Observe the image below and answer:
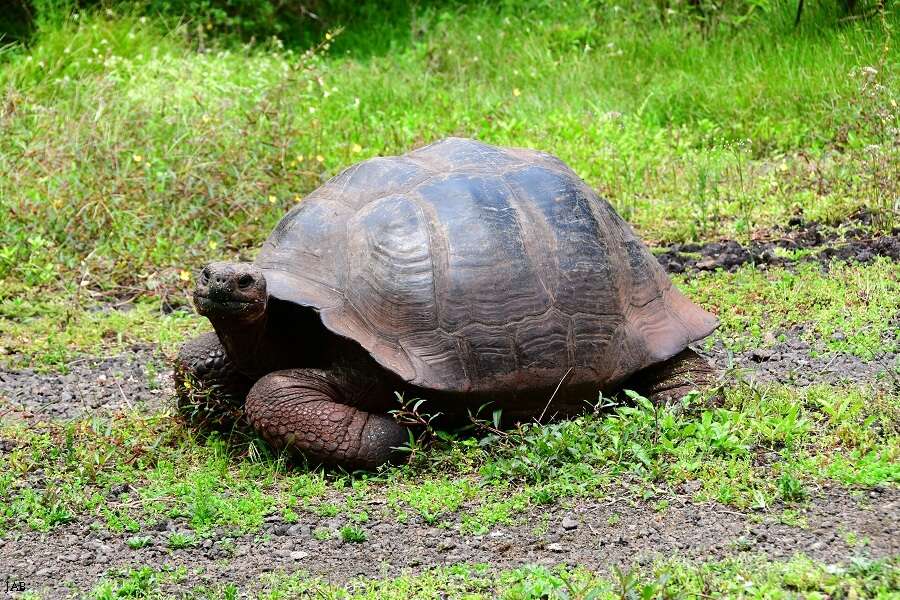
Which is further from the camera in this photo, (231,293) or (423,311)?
(423,311)

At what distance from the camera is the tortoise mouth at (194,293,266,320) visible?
3.51 meters

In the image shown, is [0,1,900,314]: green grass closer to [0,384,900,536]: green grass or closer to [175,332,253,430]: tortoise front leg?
[175,332,253,430]: tortoise front leg

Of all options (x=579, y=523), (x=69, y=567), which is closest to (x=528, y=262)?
(x=579, y=523)

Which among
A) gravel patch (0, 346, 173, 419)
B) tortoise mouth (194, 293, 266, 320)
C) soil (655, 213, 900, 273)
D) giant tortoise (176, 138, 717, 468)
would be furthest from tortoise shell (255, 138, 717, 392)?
soil (655, 213, 900, 273)

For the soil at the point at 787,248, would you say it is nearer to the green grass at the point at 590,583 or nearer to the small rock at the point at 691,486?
the small rock at the point at 691,486

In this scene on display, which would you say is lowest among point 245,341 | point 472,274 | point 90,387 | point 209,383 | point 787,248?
point 787,248

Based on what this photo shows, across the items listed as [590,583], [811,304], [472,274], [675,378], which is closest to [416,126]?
[811,304]

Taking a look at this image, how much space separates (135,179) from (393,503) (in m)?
3.68

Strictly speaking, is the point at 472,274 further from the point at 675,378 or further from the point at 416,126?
the point at 416,126

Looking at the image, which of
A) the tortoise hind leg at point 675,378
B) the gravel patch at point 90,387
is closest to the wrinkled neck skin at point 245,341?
the gravel patch at point 90,387

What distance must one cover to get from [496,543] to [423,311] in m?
0.88

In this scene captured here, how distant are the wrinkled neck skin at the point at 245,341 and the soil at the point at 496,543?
26.8 inches

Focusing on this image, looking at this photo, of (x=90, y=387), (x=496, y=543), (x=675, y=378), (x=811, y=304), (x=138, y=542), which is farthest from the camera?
(x=811, y=304)

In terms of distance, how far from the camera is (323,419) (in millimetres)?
3613
